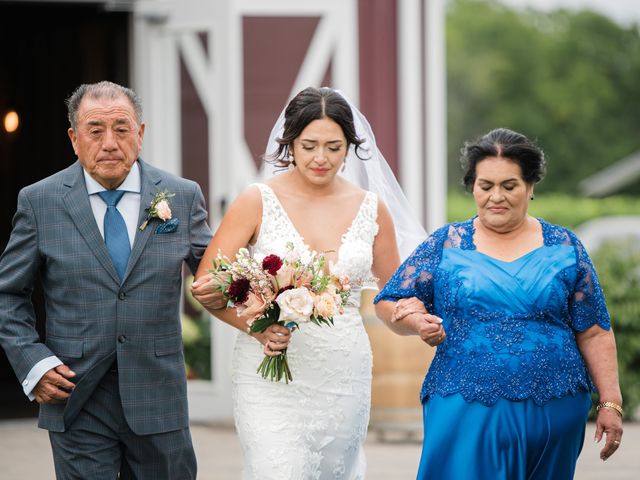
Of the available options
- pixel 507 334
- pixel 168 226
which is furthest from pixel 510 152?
pixel 168 226

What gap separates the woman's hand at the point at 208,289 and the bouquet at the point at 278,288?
1.0 inches

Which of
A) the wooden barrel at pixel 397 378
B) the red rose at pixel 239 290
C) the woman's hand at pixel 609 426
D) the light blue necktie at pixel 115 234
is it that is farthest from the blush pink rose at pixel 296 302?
the wooden barrel at pixel 397 378

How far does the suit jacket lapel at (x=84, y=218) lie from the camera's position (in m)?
4.55

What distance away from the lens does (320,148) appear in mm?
5145

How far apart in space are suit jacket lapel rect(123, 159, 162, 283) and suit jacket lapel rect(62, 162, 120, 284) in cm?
9

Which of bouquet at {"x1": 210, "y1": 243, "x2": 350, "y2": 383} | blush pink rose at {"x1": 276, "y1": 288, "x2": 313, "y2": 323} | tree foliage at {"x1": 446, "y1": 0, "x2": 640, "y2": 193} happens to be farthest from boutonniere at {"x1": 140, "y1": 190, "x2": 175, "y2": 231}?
tree foliage at {"x1": 446, "y1": 0, "x2": 640, "y2": 193}

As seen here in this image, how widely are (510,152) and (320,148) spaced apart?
0.91 m

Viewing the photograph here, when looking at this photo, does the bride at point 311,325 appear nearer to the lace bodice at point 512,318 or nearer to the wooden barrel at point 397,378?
the lace bodice at point 512,318

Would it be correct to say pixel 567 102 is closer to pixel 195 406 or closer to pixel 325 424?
pixel 195 406

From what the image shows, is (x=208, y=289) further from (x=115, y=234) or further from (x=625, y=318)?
(x=625, y=318)

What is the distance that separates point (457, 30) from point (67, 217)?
225 ft

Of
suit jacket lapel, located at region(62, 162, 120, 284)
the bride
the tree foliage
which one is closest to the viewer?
suit jacket lapel, located at region(62, 162, 120, 284)

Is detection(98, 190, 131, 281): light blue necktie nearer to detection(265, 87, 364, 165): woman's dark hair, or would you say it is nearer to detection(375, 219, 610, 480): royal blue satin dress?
detection(265, 87, 364, 165): woman's dark hair

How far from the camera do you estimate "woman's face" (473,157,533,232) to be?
15.0ft
